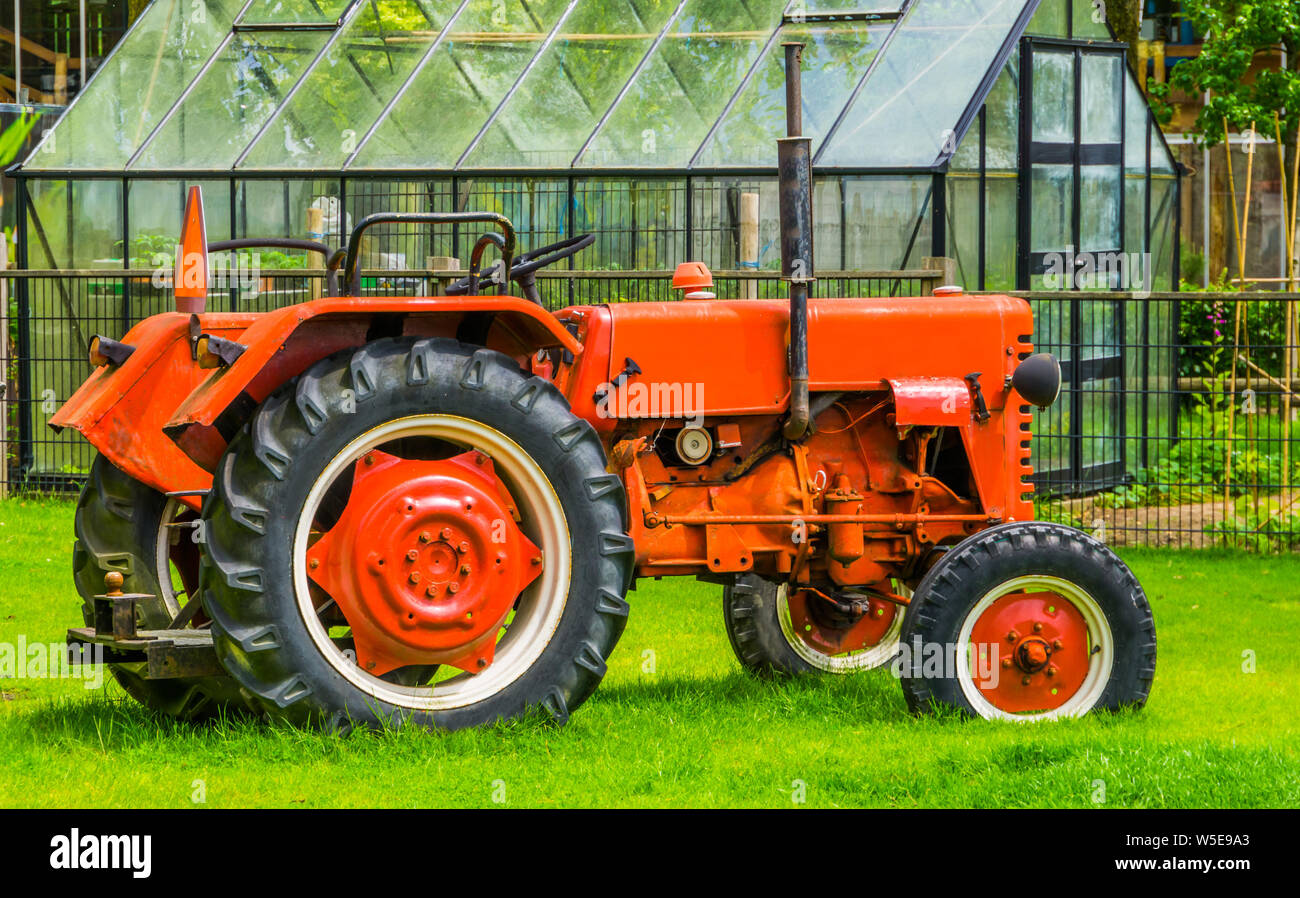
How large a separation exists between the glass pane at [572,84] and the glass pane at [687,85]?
205mm

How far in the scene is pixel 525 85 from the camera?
46.8ft

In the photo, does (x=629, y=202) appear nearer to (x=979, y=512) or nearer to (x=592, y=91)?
(x=592, y=91)

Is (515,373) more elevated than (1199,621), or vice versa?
(515,373)

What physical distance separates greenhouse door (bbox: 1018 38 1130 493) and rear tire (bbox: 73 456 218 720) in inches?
336

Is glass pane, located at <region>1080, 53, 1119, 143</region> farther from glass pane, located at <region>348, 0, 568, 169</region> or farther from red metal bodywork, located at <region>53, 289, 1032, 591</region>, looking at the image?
red metal bodywork, located at <region>53, 289, 1032, 591</region>

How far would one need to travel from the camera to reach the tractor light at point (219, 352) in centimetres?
486

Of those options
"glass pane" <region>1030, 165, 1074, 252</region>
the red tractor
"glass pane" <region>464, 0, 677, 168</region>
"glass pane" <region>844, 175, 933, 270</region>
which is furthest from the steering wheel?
"glass pane" <region>1030, 165, 1074, 252</region>

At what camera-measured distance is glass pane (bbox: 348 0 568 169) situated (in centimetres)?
1401

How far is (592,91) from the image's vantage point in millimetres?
14102

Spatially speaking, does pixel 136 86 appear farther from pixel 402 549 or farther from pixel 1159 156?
pixel 402 549

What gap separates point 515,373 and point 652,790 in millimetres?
1308

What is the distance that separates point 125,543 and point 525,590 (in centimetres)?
149

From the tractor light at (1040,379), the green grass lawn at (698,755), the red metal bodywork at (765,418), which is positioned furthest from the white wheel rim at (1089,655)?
the tractor light at (1040,379)

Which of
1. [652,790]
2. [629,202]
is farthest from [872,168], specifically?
[652,790]
